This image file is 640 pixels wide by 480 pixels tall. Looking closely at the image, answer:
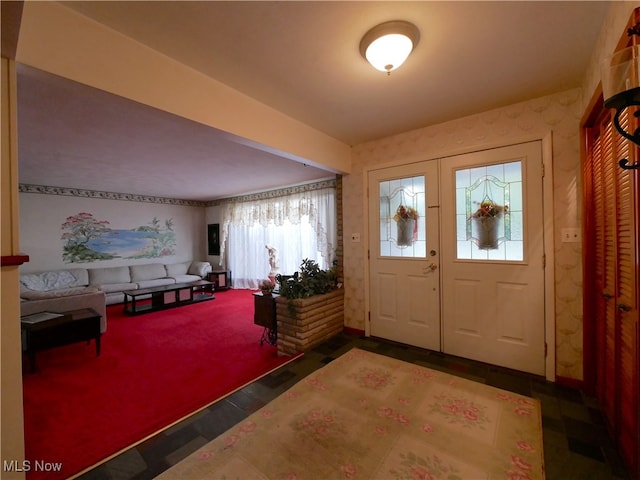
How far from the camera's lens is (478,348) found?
8.47 feet

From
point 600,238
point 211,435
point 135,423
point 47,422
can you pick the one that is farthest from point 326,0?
point 47,422

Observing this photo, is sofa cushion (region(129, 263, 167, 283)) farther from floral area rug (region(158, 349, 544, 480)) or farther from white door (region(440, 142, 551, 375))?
white door (region(440, 142, 551, 375))

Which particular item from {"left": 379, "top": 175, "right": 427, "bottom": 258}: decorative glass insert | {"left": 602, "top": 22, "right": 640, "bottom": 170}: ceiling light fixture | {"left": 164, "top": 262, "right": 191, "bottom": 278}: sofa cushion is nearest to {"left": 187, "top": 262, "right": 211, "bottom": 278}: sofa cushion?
{"left": 164, "top": 262, "right": 191, "bottom": 278}: sofa cushion

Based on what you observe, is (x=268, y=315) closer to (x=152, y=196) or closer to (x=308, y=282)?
(x=308, y=282)

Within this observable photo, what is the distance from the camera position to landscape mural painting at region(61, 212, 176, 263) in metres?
5.54

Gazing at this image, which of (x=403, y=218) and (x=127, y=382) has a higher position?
(x=403, y=218)

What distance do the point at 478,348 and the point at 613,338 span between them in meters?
1.09

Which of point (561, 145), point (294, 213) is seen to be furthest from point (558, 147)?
point (294, 213)

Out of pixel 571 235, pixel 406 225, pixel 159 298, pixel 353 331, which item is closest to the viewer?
pixel 571 235

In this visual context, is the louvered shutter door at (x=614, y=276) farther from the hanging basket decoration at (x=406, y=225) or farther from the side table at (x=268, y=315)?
the side table at (x=268, y=315)

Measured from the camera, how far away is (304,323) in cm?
285

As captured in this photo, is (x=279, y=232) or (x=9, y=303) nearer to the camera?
(x=9, y=303)

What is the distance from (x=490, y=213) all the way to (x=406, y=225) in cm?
80

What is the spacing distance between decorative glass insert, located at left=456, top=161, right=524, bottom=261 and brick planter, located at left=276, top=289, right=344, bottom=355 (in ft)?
5.10
